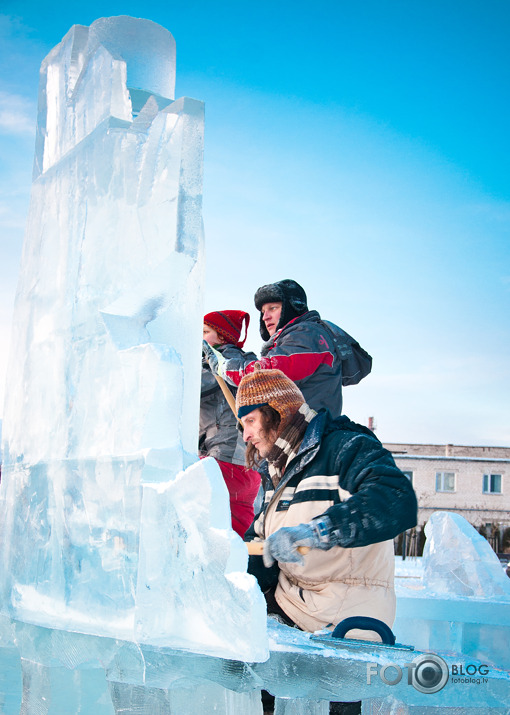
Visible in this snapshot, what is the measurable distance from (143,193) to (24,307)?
624 mm

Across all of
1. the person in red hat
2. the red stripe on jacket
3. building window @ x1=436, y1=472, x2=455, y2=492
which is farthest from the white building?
the red stripe on jacket

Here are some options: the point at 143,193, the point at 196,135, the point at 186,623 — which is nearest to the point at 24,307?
the point at 143,193

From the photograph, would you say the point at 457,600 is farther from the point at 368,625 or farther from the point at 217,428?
the point at 368,625

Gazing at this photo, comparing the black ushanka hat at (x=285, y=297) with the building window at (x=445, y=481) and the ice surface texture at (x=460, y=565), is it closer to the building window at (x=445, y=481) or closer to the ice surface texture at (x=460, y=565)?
the ice surface texture at (x=460, y=565)

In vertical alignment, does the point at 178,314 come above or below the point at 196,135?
below

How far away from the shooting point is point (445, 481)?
26.7 metres

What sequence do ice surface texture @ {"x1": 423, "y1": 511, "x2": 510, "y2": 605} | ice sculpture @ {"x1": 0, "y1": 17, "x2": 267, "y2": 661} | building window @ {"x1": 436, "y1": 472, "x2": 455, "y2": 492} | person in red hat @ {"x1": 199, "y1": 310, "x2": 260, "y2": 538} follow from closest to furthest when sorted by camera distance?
ice sculpture @ {"x1": 0, "y1": 17, "x2": 267, "y2": 661}, person in red hat @ {"x1": 199, "y1": 310, "x2": 260, "y2": 538}, ice surface texture @ {"x1": 423, "y1": 511, "x2": 510, "y2": 605}, building window @ {"x1": 436, "y1": 472, "x2": 455, "y2": 492}

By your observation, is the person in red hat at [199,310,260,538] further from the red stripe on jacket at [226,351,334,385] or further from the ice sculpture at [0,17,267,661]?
the ice sculpture at [0,17,267,661]

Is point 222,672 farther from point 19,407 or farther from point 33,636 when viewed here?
point 19,407

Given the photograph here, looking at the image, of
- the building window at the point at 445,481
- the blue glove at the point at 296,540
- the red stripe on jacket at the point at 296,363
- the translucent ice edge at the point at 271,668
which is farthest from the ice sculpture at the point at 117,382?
the building window at the point at 445,481

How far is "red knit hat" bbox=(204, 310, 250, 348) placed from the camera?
13.1 feet

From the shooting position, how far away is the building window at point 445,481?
2656 centimetres

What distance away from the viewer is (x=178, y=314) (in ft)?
6.48

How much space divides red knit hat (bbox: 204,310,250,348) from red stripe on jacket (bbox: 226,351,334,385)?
476mm
